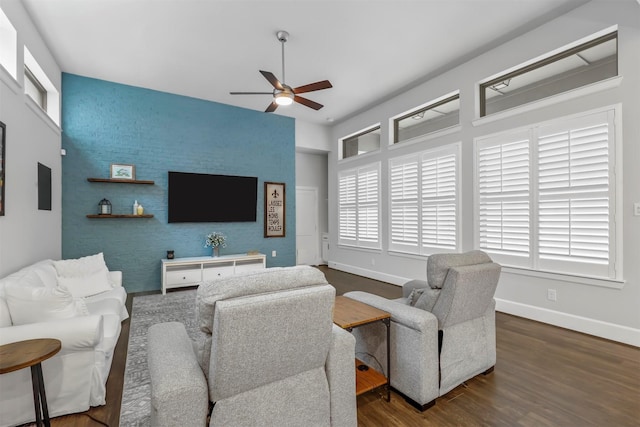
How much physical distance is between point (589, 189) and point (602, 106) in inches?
33.4

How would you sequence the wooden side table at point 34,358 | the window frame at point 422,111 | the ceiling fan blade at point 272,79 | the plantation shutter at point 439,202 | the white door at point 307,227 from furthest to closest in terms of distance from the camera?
the white door at point 307,227 → the window frame at point 422,111 → the plantation shutter at point 439,202 → the ceiling fan blade at point 272,79 → the wooden side table at point 34,358

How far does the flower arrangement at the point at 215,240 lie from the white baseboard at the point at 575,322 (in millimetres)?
4477

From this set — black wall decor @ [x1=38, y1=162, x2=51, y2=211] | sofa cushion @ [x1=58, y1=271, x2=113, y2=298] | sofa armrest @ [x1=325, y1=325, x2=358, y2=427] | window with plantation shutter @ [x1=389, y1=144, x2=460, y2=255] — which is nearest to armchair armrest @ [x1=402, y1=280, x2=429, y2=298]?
sofa armrest @ [x1=325, y1=325, x2=358, y2=427]

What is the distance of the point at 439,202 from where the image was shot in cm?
476

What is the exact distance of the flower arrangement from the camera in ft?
17.9

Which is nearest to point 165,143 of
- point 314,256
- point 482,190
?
point 314,256

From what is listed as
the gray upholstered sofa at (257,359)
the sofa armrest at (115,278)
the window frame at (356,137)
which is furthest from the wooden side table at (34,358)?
the window frame at (356,137)

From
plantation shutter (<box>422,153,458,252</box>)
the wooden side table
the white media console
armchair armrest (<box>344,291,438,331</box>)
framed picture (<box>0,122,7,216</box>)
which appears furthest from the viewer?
the white media console

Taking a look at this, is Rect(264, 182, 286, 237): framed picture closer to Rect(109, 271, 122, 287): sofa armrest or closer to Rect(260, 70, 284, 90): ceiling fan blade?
Rect(109, 271, 122, 287): sofa armrest

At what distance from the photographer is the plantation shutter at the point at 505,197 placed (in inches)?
146

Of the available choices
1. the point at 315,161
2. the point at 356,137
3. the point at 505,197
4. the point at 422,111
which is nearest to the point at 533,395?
→ the point at 505,197

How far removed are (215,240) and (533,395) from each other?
15.8 ft

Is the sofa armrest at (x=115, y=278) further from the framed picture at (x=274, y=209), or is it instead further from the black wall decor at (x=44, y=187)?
the framed picture at (x=274, y=209)

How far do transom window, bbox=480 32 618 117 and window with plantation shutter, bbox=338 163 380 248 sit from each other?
2269 mm
